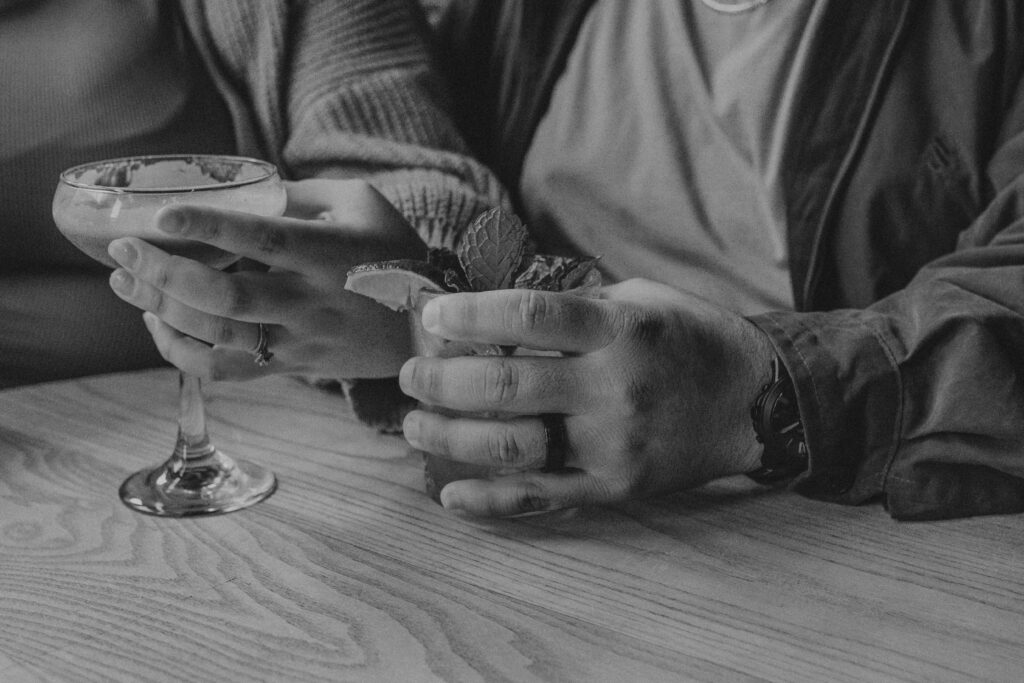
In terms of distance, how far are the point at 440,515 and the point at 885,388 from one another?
45 cm

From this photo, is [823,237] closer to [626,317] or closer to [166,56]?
[626,317]

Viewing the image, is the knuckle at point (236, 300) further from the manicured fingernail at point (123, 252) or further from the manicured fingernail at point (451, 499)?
the manicured fingernail at point (451, 499)

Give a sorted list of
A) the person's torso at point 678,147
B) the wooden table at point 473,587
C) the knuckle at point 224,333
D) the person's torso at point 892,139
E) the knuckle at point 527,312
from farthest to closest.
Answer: the person's torso at point 678,147, the person's torso at point 892,139, the knuckle at point 224,333, the knuckle at point 527,312, the wooden table at point 473,587

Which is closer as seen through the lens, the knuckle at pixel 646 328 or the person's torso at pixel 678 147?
the knuckle at pixel 646 328

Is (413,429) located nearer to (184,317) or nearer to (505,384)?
(505,384)

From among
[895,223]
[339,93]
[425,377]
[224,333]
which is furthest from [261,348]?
[895,223]

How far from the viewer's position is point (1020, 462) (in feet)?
3.00

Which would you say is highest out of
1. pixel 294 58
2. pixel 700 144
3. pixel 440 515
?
pixel 294 58

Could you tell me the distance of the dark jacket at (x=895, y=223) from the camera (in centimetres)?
93

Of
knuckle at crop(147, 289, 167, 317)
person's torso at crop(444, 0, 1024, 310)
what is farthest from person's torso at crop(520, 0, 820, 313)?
knuckle at crop(147, 289, 167, 317)

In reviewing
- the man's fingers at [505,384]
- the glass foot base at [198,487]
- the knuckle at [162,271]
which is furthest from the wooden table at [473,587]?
the knuckle at [162,271]

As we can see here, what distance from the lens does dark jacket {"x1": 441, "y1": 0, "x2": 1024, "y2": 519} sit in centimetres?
93

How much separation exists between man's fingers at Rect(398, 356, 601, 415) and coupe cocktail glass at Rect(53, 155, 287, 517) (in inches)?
9.1

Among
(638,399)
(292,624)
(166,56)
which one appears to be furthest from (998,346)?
(166,56)
